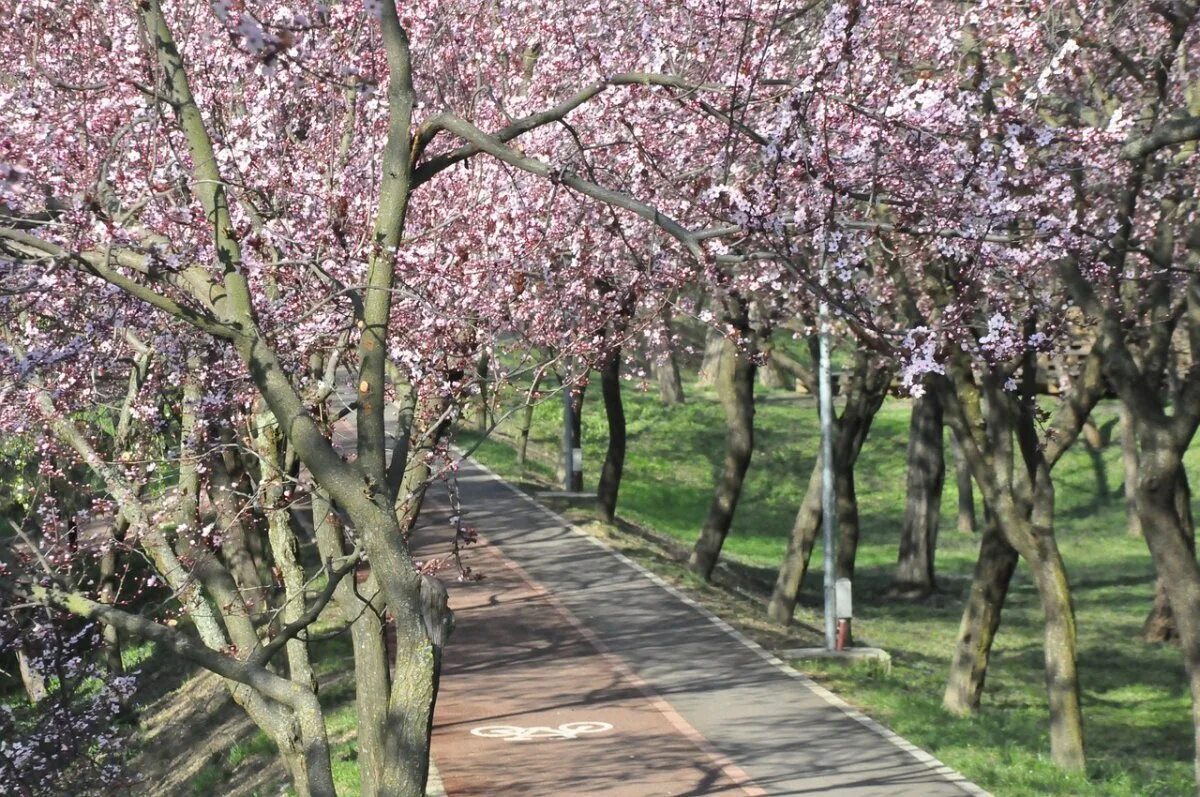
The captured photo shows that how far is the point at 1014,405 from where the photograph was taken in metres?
15.8

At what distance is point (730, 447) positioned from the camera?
81.6ft

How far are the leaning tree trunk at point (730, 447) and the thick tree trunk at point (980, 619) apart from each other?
22.0ft

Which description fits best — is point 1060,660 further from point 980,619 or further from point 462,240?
point 462,240

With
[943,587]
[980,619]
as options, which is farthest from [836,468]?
[943,587]

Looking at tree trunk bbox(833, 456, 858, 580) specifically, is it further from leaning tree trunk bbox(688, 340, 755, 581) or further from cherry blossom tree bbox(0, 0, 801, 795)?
cherry blossom tree bbox(0, 0, 801, 795)

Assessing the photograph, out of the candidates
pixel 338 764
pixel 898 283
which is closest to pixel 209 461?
pixel 338 764

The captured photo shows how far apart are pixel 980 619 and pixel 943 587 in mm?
14007

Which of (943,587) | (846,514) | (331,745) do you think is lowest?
(943,587)

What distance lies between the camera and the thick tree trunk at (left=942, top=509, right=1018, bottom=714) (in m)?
16.9

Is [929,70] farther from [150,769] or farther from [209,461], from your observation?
[150,769]

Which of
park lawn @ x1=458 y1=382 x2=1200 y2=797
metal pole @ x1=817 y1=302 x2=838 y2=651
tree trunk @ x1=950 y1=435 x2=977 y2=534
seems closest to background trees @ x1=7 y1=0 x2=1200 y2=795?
park lawn @ x1=458 y1=382 x2=1200 y2=797

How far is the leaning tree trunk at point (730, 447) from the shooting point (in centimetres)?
2411

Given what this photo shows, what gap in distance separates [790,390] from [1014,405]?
4153 centimetres

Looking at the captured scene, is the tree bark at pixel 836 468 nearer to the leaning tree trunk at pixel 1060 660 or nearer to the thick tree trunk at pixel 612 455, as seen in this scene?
the thick tree trunk at pixel 612 455
